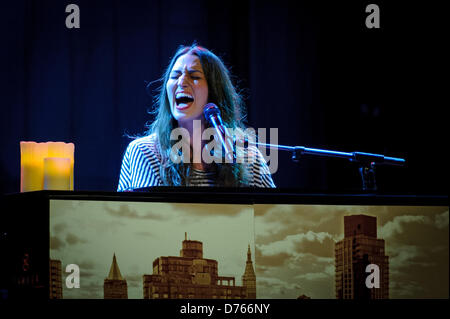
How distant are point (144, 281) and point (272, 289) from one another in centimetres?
35

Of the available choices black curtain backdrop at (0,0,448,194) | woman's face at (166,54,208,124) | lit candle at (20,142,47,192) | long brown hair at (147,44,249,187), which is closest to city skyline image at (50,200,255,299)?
lit candle at (20,142,47,192)

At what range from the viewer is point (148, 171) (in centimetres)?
256

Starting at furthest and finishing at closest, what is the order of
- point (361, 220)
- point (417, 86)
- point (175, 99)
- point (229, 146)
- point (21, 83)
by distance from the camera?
point (417, 86), point (21, 83), point (175, 99), point (229, 146), point (361, 220)

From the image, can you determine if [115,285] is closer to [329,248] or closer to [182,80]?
[329,248]

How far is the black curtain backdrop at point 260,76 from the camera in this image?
334cm

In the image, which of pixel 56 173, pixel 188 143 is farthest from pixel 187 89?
pixel 56 173

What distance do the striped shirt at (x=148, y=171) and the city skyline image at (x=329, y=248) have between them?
93cm

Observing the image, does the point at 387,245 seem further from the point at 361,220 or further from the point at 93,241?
the point at 93,241

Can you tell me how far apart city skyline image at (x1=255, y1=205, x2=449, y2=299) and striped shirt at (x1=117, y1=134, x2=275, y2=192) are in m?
0.93

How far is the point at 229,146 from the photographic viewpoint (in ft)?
7.89

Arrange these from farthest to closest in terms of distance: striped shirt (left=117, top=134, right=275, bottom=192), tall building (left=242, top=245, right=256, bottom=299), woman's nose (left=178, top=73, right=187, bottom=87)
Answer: woman's nose (left=178, top=73, right=187, bottom=87), striped shirt (left=117, top=134, right=275, bottom=192), tall building (left=242, top=245, right=256, bottom=299)

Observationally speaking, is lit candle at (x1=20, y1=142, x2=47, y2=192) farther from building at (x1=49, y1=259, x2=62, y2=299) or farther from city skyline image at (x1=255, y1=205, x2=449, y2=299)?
city skyline image at (x1=255, y1=205, x2=449, y2=299)

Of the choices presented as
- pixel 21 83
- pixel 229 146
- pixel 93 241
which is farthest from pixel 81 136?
pixel 93 241

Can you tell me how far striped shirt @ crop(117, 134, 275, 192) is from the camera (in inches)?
100
